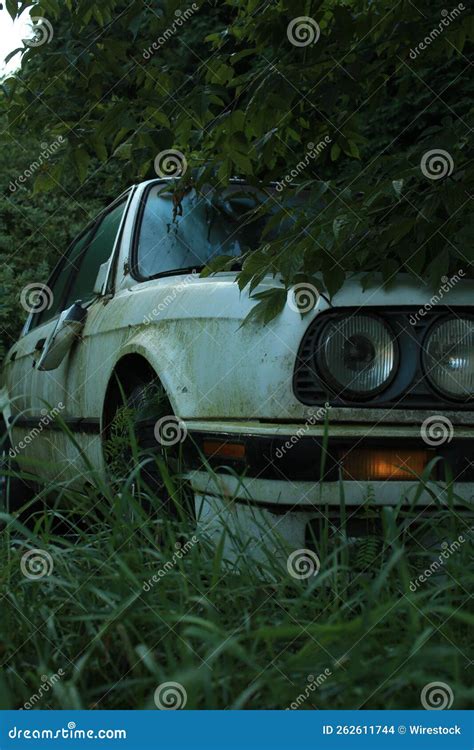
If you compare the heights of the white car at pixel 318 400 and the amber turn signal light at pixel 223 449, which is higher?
the white car at pixel 318 400

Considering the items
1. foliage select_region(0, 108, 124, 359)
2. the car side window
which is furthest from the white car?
foliage select_region(0, 108, 124, 359)

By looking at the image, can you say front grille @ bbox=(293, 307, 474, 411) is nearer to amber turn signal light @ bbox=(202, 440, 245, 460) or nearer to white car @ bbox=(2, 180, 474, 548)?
white car @ bbox=(2, 180, 474, 548)

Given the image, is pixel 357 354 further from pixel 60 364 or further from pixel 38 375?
pixel 38 375

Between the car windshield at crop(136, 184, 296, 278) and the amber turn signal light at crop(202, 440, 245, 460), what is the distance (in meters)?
1.03

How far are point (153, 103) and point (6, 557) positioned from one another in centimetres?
170

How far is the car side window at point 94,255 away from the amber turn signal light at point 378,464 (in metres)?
1.93

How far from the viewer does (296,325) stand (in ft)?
8.88

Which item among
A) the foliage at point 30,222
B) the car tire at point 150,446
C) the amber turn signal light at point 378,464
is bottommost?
the car tire at point 150,446

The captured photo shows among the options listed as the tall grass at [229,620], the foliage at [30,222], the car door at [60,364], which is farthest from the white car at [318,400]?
the foliage at [30,222]

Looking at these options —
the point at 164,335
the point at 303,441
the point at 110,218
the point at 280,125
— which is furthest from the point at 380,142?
the point at 303,441

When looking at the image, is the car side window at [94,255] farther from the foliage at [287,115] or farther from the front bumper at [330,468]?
the front bumper at [330,468]

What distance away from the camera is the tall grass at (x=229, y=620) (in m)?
1.84

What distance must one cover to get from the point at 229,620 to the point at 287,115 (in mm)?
1913

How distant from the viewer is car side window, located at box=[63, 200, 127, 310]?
14.3 ft
